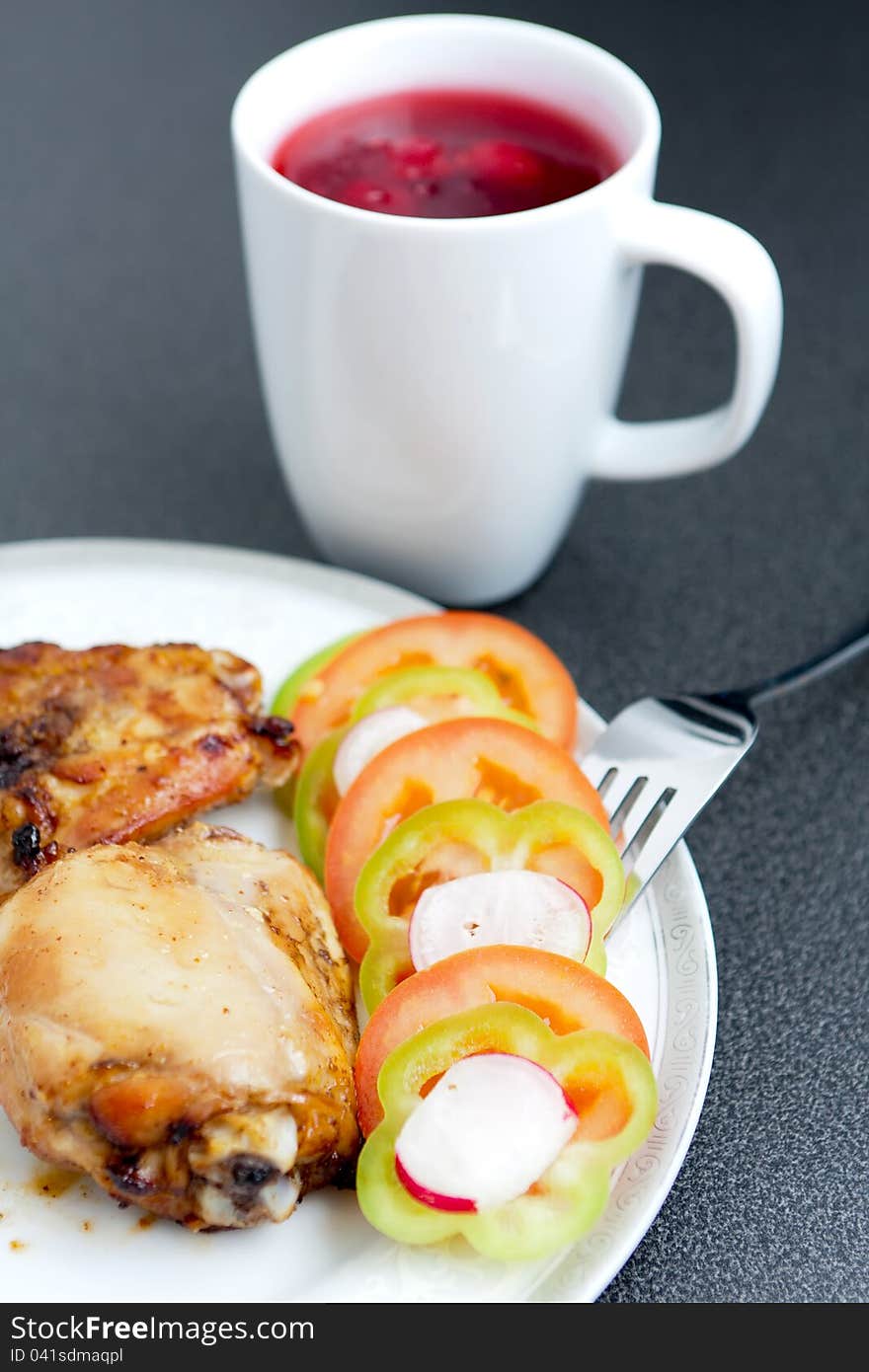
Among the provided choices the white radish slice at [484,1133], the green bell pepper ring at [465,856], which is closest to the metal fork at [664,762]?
the green bell pepper ring at [465,856]

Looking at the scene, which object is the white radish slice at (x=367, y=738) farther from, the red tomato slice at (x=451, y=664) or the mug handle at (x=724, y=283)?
the mug handle at (x=724, y=283)

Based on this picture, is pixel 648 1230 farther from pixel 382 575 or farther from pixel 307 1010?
pixel 382 575

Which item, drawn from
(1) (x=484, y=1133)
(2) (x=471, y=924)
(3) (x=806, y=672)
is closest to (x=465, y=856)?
(2) (x=471, y=924)

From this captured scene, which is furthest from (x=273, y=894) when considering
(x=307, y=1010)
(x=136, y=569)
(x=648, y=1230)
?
(x=136, y=569)

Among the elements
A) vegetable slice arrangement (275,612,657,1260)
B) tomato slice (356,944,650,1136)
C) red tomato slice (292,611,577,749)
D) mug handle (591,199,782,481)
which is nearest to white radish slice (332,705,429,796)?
vegetable slice arrangement (275,612,657,1260)

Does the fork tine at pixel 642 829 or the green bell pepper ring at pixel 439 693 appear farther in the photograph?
the green bell pepper ring at pixel 439 693

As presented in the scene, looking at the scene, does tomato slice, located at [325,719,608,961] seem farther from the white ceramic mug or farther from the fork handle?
the white ceramic mug

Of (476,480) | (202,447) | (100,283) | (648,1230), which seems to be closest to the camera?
(648,1230)
